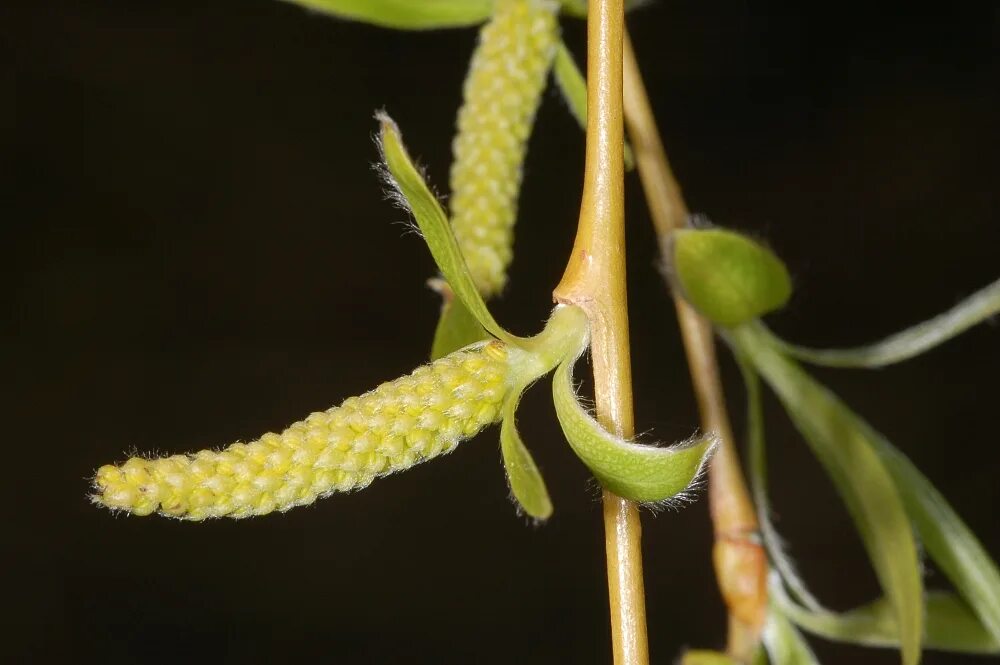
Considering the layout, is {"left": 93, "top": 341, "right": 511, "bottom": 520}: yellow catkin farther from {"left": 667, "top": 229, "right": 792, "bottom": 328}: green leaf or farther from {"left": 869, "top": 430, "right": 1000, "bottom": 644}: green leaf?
{"left": 869, "top": 430, "right": 1000, "bottom": 644}: green leaf

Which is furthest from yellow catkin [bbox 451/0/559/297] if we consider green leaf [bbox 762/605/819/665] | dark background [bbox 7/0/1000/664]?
dark background [bbox 7/0/1000/664]

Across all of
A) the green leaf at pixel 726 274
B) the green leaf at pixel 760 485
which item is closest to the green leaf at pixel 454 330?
the green leaf at pixel 726 274

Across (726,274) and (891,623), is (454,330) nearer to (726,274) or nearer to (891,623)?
(726,274)

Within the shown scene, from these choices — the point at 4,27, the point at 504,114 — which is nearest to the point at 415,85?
the point at 4,27

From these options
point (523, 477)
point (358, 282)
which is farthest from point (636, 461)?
point (358, 282)

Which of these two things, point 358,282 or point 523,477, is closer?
point 523,477

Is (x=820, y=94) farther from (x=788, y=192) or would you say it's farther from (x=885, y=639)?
(x=885, y=639)
